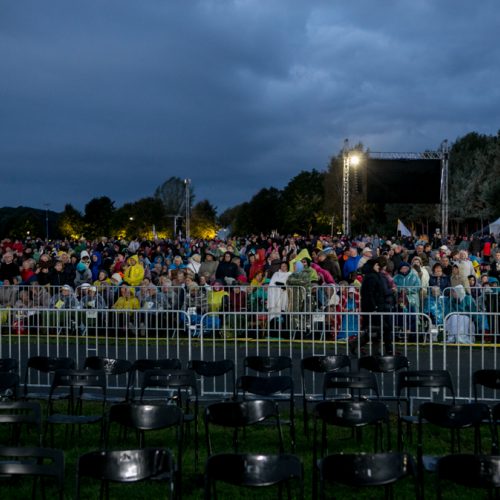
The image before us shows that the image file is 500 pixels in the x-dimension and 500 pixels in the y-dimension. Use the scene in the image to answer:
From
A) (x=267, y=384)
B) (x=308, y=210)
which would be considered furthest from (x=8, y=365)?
(x=308, y=210)

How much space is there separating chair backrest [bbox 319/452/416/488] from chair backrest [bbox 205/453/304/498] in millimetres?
206

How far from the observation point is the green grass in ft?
22.1

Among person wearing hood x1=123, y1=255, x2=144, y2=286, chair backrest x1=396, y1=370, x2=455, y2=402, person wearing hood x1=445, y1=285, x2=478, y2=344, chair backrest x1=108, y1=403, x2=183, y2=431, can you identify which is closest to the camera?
chair backrest x1=108, y1=403, x2=183, y2=431

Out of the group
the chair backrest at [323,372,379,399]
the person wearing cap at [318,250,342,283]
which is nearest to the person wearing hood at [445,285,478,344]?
the chair backrest at [323,372,379,399]

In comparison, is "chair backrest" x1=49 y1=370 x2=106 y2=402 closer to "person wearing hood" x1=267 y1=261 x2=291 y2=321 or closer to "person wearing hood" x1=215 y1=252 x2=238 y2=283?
"person wearing hood" x1=267 y1=261 x2=291 y2=321

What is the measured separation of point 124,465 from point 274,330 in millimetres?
7677

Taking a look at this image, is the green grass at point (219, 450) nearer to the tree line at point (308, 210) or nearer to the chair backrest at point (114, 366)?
the chair backrest at point (114, 366)

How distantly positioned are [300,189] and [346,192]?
56.4 meters

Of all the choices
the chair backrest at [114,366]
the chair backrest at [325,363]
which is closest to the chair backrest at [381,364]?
the chair backrest at [325,363]

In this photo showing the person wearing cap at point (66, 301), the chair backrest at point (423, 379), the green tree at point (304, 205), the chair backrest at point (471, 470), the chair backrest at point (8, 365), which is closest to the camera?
the chair backrest at point (471, 470)

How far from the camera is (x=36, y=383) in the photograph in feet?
38.3

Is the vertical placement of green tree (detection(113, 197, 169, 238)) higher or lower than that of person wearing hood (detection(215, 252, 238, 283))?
higher

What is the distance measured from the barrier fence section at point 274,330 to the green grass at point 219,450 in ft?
6.70

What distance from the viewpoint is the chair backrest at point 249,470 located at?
5.01m
